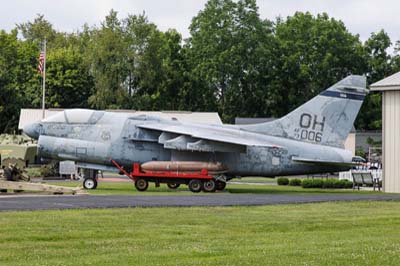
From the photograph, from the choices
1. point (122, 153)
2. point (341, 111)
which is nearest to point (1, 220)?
point (122, 153)

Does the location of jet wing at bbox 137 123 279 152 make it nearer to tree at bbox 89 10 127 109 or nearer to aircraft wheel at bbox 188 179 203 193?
aircraft wheel at bbox 188 179 203 193

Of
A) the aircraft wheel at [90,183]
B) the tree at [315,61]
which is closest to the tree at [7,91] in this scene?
the tree at [315,61]

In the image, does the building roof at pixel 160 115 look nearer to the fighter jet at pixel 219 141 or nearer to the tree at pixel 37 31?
the fighter jet at pixel 219 141

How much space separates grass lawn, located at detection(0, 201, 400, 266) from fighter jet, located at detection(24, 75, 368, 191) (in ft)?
43.3

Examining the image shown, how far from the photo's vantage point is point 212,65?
298 ft

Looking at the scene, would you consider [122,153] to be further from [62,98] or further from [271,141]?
[62,98]

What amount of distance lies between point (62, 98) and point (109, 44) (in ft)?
24.1

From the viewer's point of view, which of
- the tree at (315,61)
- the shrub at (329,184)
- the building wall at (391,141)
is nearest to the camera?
the building wall at (391,141)

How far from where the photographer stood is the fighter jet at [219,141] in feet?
116

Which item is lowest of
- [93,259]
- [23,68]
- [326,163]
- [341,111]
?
[93,259]

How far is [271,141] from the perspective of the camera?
35.6 m

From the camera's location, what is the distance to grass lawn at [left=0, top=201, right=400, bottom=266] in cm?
1278

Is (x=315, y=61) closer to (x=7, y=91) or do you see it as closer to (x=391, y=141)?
(x=7, y=91)

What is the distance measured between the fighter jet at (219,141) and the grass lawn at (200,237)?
1321cm
